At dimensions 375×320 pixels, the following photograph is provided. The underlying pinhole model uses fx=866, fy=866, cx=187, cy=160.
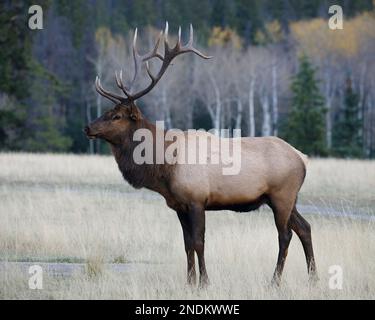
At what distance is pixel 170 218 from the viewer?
50.9ft

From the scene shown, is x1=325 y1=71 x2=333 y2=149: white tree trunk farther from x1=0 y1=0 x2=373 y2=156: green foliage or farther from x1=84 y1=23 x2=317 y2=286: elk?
x1=84 y1=23 x2=317 y2=286: elk

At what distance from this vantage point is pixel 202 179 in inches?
397

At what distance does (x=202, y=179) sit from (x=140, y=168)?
0.74 metres

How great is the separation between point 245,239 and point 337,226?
68.4 inches

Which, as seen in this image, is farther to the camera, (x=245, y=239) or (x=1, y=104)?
(x=1, y=104)

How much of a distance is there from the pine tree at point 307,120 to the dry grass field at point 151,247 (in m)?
19.5

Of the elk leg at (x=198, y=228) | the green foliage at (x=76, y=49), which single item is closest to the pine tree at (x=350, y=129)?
the green foliage at (x=76, y=49)

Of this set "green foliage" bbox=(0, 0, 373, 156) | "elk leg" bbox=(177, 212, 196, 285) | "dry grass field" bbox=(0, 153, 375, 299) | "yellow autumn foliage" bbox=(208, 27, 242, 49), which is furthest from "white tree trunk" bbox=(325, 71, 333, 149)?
"elk leg" bbox=(177, 212, 196, 285)

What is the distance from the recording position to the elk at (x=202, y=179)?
1005 centimetres

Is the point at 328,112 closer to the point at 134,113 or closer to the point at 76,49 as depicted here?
the point at 76,49

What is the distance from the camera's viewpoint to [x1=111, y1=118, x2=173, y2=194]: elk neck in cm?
1015

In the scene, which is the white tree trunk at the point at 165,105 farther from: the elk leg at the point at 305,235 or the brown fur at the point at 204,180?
the brown fur at the point at 204,180

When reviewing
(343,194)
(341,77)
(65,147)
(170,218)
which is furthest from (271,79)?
(170,218)

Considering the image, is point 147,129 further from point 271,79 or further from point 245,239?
point 271,79
